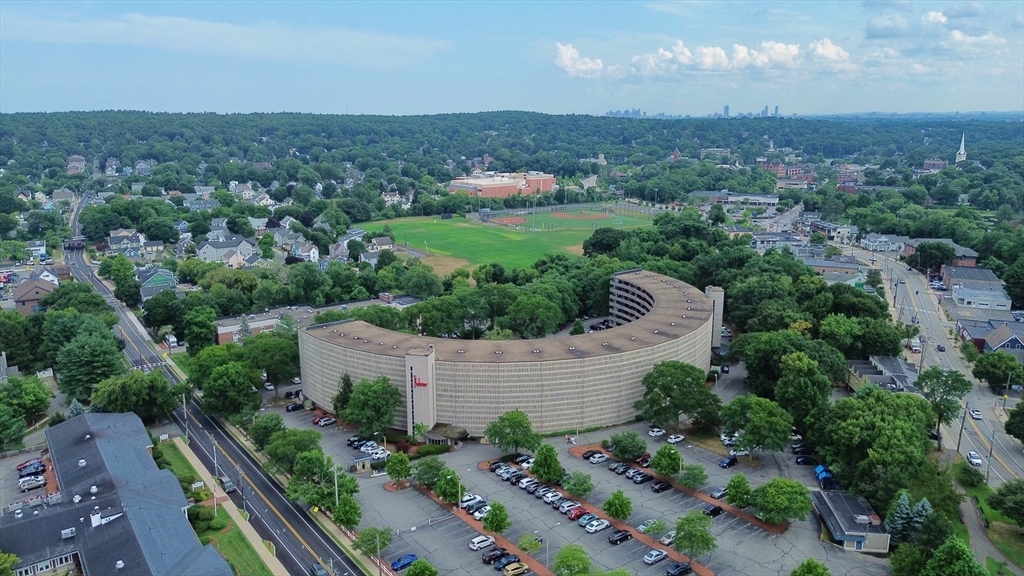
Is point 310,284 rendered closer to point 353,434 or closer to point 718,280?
point 353,434

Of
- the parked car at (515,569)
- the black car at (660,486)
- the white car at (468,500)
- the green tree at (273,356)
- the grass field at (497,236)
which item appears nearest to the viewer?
the parked car at (515,569)

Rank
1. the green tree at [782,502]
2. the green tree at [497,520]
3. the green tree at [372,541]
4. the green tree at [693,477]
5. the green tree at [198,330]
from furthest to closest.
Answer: the green tree at [198,330] < the green tree at [693,477] < the green tree at [782,502] < the green tree at [497,520] < the green tree at [372,541]

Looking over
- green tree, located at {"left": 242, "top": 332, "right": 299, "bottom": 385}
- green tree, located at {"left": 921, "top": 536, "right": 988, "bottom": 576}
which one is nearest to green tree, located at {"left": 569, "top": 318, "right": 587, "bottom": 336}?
green tree, located at {"left": 242, "top": 332, "right": 299, "bottom": 385}

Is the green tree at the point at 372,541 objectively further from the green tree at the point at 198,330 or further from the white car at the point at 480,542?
the green tree at the point at 198,330

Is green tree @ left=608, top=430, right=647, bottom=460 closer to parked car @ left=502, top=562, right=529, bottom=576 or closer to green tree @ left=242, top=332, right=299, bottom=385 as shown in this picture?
parked car @ left=502, top=562, right=529, bottom=576

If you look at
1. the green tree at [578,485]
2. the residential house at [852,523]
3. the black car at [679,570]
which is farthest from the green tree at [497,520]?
the residential house at [852,523]

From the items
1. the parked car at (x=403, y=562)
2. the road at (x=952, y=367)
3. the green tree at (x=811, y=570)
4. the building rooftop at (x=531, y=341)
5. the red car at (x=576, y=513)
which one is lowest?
the road at (x=952, y=367)

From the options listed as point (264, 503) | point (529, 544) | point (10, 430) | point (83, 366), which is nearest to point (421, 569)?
point (529, 544)

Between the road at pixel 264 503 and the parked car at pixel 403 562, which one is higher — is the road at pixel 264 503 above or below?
below
